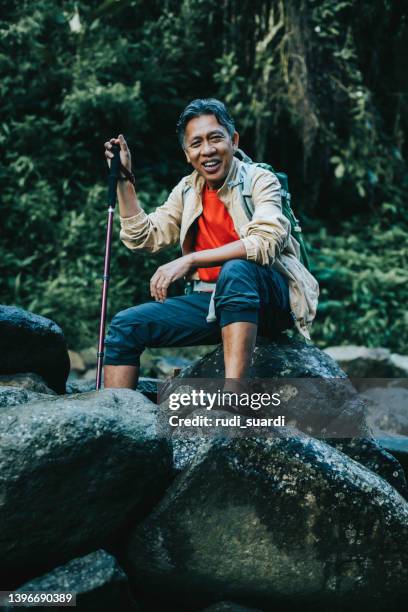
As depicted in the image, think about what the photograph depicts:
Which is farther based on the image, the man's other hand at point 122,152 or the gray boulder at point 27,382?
the man's other hand at point 122,152

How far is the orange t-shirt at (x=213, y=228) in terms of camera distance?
404 cm

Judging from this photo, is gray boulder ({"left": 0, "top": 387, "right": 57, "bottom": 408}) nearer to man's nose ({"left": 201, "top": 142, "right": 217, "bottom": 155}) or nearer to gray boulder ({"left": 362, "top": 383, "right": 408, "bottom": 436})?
man's nose ({"left": 201, "top": 142, "right": 217, "bottom": 155})

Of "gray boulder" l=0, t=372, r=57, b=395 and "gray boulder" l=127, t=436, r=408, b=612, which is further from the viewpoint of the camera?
"gray boulder" l=0, t=372, r=57, b=395

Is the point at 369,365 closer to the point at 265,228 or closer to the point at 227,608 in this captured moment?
the point at 265,228

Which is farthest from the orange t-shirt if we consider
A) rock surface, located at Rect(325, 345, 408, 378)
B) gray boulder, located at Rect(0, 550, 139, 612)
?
rock surface, located at Rect(325, 345, 408, 378)

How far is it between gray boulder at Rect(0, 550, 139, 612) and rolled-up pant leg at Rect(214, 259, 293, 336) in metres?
1.28

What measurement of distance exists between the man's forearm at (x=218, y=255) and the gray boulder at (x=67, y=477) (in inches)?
44.1

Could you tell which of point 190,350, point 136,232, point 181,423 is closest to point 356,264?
point 190,350

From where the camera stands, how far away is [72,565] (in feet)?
8.95

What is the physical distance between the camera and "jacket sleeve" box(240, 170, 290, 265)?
143 inches

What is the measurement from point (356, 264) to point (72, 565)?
8224 mm

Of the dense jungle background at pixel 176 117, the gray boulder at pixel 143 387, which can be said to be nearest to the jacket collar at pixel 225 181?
the gray boulder at pixel 143 387

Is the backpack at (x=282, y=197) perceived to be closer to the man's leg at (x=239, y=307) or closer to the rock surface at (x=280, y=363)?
the man's leg at (x=239, y=307)

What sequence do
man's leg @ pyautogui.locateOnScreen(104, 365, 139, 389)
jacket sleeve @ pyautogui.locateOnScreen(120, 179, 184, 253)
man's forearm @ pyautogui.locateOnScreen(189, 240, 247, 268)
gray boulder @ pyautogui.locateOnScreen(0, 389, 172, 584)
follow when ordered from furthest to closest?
jacket sleeve @ pyautogui.locateOnScreen(120, 179, 184, 253), man's leg @ pyautogui.locateOnScreen(104, 365, 139, 389), man's forearm @ pyautogui.locateOnScreen(189, 240, 247, 268), gray boulder @ pyautogui.locateOnScreen(0, 389, 172, 584)
